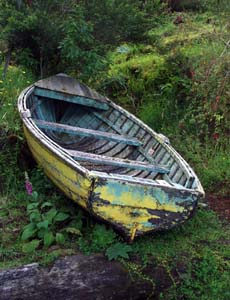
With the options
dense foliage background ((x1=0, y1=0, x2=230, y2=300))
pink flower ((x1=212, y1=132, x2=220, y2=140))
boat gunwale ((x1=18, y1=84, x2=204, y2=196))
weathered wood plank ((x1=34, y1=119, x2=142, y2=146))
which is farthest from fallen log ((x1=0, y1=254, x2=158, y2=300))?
pink flower ((x1=212, y1=132, x2=220, y2=140))

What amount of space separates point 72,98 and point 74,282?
3.04m

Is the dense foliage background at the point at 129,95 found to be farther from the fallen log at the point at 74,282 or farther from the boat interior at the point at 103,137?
the boat interior at the point at 103,137

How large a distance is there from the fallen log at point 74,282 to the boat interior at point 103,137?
1.13 m

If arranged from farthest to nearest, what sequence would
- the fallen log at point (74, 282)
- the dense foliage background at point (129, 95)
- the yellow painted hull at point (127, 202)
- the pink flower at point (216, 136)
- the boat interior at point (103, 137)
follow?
the pink flower at point (216, 136) < the boat interior at point (103, 137) < the dense foliage background at point (129, 95) < the yellow painted hull at point (127, 202) < the fallen log at point (74, 282)

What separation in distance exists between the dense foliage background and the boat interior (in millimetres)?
451

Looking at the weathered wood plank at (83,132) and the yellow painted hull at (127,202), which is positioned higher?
the weathered wood plank at (83,132)

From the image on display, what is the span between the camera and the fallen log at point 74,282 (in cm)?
336

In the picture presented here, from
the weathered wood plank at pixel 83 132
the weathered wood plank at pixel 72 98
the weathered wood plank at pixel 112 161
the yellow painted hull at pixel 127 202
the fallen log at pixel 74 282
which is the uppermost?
the weathered wood plank at pixel 72 98

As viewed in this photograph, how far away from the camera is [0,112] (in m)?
5.52

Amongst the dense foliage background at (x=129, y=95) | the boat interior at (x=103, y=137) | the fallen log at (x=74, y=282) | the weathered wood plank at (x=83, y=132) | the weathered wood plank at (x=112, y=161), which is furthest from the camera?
the weathered wood plank at (x=83, y=132)

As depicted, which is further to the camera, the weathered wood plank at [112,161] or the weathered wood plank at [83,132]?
the weathered wood plank at [83,132]

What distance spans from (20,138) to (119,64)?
11.2 feet

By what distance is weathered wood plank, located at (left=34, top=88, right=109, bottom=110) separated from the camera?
580 cm

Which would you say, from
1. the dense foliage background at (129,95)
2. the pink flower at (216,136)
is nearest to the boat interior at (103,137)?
the dense foliage background at (129,95)
